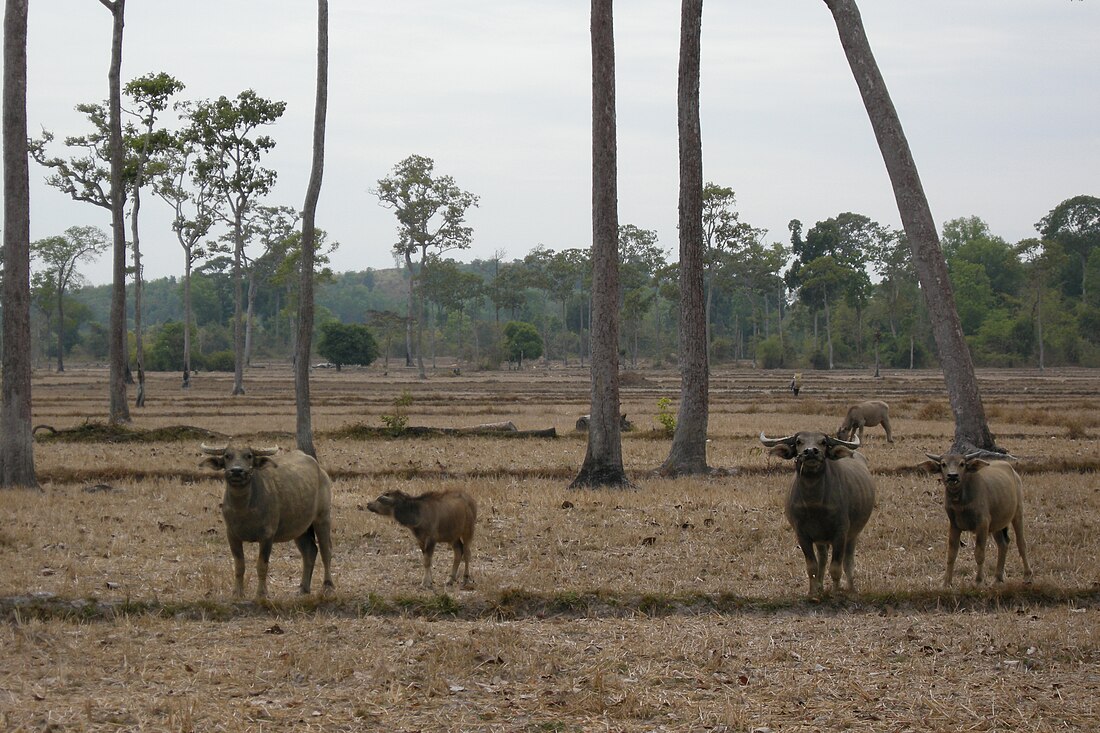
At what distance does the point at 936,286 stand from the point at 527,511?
27.7 ft

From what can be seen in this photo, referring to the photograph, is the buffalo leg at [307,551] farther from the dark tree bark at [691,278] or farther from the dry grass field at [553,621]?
the dark tree bark at [691,278]

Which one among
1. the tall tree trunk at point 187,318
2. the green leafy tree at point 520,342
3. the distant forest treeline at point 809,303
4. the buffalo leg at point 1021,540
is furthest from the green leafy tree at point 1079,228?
the buffalo leg at point 1021,540

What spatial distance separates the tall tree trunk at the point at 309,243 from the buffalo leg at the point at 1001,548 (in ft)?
45.8

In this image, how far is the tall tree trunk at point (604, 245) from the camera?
17922 millimetres

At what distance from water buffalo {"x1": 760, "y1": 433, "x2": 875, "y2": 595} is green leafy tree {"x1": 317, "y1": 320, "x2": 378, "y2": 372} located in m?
83.2

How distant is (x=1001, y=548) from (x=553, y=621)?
5103 mm

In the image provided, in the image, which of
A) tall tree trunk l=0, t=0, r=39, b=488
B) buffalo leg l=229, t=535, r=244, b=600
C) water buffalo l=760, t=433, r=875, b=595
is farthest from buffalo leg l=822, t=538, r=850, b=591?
tall tree trunk l=0, t=0, r=39, b=488

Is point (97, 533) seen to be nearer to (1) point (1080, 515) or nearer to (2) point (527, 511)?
(2) point (527, 511)

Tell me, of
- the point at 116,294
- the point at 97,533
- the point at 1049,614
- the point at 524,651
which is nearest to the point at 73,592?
the point at 97,533

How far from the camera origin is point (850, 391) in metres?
52.9

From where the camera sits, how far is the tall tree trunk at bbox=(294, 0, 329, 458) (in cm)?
2177

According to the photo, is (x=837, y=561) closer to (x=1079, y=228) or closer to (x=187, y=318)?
(x=187, y=318)

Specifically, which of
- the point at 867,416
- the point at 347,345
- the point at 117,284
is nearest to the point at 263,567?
the point at 867,416

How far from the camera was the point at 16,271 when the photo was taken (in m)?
16.9
